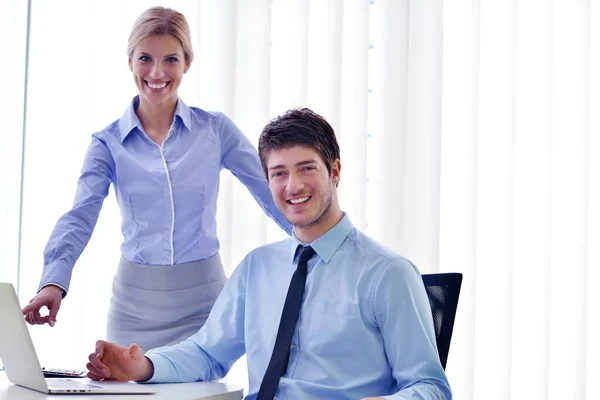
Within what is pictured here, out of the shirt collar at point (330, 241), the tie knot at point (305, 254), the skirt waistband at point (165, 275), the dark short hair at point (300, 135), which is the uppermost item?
the dark short hair at point (300, 135)

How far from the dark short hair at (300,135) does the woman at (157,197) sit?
525 millimetres

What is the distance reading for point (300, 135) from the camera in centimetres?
181

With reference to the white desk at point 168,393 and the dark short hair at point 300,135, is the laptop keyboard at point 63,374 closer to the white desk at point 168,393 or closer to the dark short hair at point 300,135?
the white desk at point 168,393

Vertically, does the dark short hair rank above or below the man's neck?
above

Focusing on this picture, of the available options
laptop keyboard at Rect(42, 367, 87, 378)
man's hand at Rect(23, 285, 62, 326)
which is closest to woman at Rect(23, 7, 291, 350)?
man's hand at Rect(23, 285, 62, 326)

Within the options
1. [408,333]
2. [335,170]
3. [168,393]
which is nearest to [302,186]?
[335,170]

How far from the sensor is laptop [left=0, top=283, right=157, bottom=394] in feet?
4.79

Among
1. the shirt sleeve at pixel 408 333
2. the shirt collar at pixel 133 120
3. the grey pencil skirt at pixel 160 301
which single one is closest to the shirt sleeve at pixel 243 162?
the shirt collar at pixel 133 120

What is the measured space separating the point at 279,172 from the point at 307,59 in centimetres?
131

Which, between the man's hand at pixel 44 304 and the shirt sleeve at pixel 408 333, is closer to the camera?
the shirt sleeve at pixel 408 333

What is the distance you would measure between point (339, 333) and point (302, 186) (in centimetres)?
34

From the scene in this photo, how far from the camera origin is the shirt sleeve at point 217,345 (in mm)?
1740

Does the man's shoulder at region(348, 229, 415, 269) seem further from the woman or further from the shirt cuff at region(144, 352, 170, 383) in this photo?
the woman

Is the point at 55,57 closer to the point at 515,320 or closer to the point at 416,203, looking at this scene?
the point at 416,203
